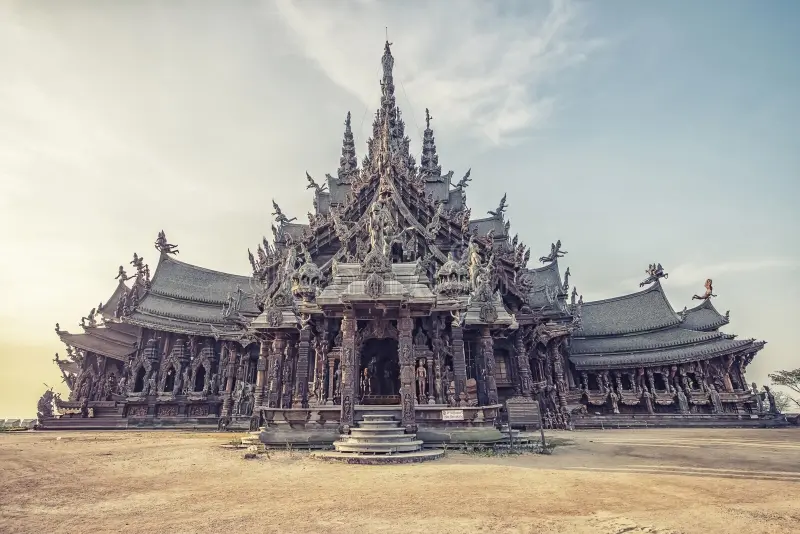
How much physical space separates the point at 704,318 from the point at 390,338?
992 inches

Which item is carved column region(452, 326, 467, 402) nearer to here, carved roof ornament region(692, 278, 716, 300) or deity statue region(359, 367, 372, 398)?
deity statue region(359, 367, 372, 398)

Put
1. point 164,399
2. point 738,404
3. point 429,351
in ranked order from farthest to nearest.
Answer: point 164,399 < point 738,404 < point 429,351

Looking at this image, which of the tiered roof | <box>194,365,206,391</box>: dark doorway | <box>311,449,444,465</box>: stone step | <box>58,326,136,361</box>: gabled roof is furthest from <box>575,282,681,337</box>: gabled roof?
<box>58,326,136,361</box>: gabled roof

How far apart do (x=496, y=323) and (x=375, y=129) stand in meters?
18.8

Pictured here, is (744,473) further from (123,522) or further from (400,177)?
(400,177)

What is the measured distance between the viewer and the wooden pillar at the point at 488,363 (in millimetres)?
13578

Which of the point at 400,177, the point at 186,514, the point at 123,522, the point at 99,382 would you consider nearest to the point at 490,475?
the point at 186,514

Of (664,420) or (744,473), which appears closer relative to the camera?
(744,473)

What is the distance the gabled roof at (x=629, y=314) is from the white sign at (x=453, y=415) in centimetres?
1985

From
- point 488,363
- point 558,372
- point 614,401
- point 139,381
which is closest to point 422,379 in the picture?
point 488,363

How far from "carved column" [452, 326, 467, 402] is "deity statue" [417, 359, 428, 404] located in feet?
3.99

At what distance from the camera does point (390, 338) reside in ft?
45.5

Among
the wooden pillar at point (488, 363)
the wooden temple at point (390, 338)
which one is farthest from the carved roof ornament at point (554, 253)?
the wooden pillar at point (488, 363)

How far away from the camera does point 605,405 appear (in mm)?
23953
